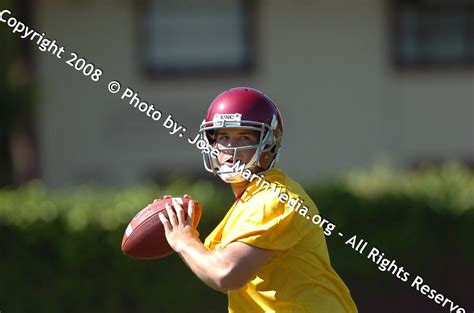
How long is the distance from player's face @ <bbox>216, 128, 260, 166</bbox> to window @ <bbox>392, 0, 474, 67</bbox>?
11.5m

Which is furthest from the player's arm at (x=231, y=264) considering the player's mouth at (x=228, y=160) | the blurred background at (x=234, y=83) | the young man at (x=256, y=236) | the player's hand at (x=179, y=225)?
the blurred background at (x=234, y=83)

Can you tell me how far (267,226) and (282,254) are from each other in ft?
0.60

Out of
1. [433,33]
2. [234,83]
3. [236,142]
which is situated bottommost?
[234,83]

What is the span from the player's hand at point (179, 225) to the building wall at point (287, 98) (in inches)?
400

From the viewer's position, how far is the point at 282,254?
12.7 feet

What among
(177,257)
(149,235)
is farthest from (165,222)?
(177,257)

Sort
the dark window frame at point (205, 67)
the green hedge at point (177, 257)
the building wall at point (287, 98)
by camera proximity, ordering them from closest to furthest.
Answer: the green hedge at point (177, 257) < the building wall at point (287, 98) < the dark window frame at point (205, 67)

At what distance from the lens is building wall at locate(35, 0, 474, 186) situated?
1455 cm

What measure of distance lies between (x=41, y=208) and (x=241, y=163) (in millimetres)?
5427

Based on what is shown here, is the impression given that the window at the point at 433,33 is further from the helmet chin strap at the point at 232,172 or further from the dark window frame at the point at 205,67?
the helmet chin strap at the point at 232,172

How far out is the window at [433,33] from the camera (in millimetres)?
15258

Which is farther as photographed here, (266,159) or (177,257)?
(177,257)

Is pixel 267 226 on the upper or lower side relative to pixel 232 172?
lower

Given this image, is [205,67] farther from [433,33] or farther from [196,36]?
[433,33]
